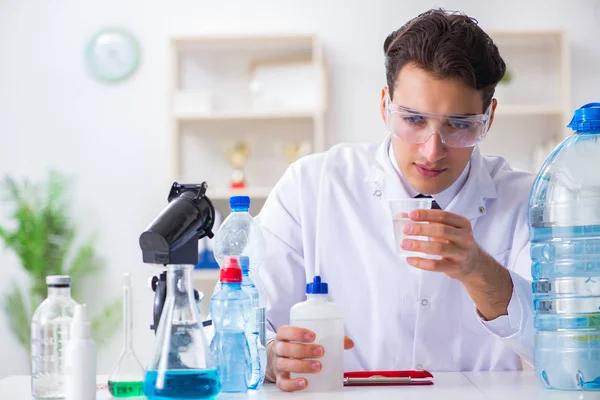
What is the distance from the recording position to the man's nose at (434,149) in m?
1.84

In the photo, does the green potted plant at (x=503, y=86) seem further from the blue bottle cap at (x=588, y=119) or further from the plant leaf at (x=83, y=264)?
the blue bottle cap at (x=588, y=119)

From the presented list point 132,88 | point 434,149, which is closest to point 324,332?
point 434,149

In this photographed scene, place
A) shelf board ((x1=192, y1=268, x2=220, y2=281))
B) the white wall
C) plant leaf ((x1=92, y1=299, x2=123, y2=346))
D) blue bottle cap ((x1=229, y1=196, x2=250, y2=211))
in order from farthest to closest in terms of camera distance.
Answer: the white wall < plant leaf ((x1=92, y1=299, x2=123, y2=346)) < shelf board ((x1=192, y1=268, x2=220, y2=281)) < blue bottle cap ((x1=229, y1=196, x2=250, y2=211))

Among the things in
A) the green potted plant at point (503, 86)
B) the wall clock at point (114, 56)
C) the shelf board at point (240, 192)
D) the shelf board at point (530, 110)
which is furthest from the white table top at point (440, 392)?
the wall clock at point (114, 56)

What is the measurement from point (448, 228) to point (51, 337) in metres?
0.72

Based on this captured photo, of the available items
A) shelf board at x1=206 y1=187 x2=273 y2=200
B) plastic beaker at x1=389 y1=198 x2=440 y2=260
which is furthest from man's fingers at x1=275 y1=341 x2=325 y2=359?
shelf board at x1=206 y1=187 x2=273 y2=200

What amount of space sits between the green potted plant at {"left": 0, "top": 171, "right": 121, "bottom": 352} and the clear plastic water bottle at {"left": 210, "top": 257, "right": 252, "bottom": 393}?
3154 mm

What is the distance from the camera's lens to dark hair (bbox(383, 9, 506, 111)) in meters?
1.90

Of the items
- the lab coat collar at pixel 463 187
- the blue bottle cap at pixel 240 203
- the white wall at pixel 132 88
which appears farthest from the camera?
the white wall at pixel 132 88

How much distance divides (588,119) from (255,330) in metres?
0.74

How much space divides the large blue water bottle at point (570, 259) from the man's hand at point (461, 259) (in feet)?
0.27

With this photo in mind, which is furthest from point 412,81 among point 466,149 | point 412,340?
point 412,340

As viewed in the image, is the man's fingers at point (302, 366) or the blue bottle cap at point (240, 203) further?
the blue bottle cap at point (240, 203)

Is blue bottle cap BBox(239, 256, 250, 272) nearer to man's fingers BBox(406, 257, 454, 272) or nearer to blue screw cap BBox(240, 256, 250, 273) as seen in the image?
blue screw cap BBox(240, 256, 250, 273)
